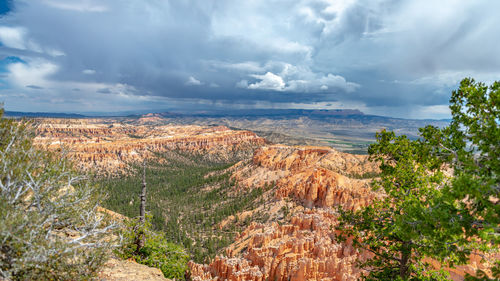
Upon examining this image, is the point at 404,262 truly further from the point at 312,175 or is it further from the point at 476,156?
the point at 312,175

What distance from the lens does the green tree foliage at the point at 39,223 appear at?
22.6 feet

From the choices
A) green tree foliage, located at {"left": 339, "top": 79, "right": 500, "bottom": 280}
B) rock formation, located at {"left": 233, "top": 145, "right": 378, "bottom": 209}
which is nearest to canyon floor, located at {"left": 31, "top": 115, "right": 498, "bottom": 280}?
rock formation, located at {"left": 233, "top": 145, "right": 378, "bottom": 209}

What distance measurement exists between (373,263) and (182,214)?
288 ft

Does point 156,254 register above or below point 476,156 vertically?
below

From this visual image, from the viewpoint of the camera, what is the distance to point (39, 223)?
782 centimetres

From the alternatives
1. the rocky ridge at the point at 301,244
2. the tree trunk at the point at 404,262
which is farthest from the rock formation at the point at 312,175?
the tree trunk at the point at 404,262

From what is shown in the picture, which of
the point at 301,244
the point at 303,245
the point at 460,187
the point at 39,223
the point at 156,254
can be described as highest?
the point at 460,187

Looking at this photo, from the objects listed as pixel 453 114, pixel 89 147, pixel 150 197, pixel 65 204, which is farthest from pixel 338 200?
pixel 89 147

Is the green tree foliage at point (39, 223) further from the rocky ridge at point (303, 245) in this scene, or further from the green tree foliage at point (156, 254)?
the rocky ridge at point (303, 245)

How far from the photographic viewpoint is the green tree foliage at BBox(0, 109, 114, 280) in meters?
6.90

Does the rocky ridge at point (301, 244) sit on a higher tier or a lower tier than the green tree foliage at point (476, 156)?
lower

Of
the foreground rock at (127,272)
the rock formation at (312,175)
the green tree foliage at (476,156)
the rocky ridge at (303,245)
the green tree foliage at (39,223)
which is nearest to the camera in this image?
the green tree foliage at (476,156)

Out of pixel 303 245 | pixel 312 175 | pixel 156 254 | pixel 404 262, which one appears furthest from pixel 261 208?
pixel 404 262

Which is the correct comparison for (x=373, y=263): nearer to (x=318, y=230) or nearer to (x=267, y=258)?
(x=267, y=258)
